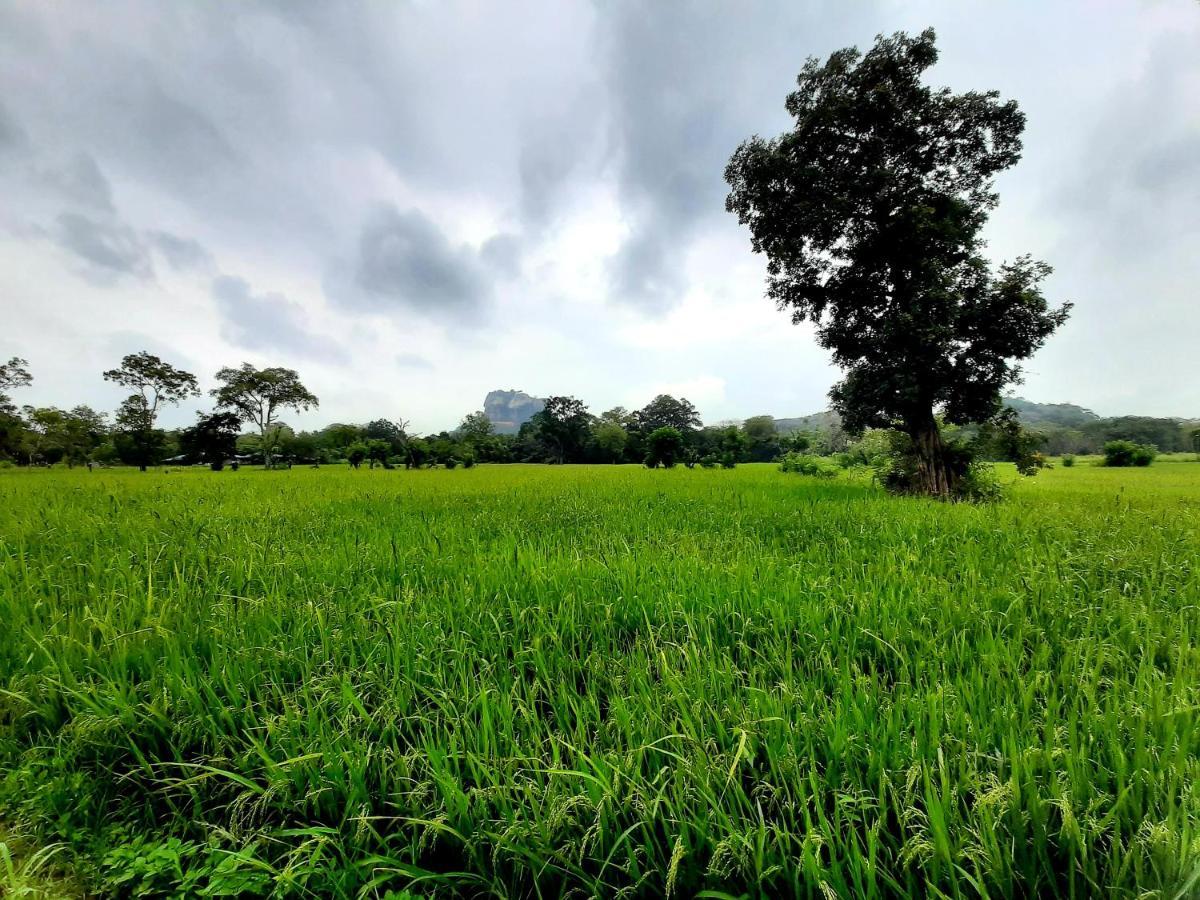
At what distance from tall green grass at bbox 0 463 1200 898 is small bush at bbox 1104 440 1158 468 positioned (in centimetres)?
4280

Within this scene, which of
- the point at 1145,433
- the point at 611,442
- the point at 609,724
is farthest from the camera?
the point at 1145,433

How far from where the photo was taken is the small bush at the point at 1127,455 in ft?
98.2

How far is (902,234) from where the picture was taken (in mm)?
8891

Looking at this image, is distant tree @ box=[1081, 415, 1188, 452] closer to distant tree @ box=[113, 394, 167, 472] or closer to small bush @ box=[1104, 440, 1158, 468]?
small bush @ box=[1104, 440, 1158, 468]

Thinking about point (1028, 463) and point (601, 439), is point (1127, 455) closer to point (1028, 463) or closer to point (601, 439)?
point (1028, 463)

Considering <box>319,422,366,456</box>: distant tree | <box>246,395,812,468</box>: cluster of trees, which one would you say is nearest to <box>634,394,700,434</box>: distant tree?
<box>246,395,812,468</box>: cluster of trees

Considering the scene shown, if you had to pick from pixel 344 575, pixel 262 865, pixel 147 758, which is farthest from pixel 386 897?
pixel 344 575

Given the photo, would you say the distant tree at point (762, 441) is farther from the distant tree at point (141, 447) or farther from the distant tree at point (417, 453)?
the distant tree at point (141, 447)

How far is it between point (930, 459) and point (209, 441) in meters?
50.1

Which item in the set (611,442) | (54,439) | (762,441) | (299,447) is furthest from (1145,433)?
(54,439)

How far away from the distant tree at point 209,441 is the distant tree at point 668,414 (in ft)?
202

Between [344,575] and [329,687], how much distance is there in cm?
162

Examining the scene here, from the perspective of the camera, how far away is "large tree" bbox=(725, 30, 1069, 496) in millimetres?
8375

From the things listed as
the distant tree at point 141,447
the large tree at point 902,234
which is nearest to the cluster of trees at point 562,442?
the distant tree at point 141,447
